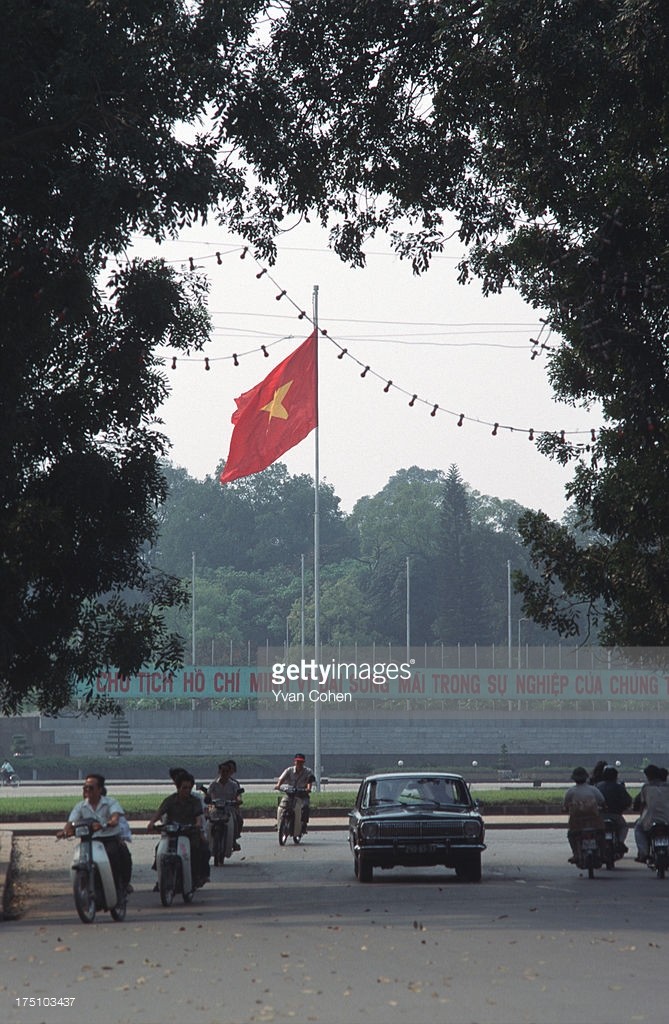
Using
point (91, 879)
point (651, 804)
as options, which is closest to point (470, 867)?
point (651, 804)

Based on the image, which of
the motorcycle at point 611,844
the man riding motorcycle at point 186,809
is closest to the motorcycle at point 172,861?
the man riding motorcycle at point 186,809

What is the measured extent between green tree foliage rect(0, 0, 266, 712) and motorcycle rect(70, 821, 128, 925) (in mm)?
4293

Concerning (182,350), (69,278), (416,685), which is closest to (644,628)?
(182,350)

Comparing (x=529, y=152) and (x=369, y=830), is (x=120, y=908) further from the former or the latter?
(x=529, y=152)

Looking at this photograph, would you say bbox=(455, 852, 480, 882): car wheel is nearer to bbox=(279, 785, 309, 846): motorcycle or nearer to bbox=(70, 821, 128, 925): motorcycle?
bbox=(70, 821, 128, 925): motorcycle

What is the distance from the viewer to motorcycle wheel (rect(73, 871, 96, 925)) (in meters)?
14.2

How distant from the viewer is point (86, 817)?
47.6 ft

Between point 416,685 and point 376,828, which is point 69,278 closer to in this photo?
point 376,828

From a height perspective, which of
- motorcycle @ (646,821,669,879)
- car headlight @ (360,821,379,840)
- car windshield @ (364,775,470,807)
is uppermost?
car windshield @ (364,775,470,807)

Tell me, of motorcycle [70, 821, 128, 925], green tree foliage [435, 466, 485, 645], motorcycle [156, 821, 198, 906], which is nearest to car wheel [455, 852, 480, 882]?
motorcycle [156, 821, 198, 906]

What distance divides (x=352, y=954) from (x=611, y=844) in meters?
10.6

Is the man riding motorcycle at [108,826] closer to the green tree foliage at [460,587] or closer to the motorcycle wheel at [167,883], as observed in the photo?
the motorcycle wheel at [167,883]

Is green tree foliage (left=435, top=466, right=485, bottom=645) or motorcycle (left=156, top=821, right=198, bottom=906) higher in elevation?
green tree foliage (left=435, top=466, right=485, bottom=645)

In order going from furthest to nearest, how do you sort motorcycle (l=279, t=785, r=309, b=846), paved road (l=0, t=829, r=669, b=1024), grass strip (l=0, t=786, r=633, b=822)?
grass strip (l=0, t=786, r=633, b=822), motorcycle (l=279, t=785, r=309, b=846), paved road (l=0, t=829, r=669, b=1024)
